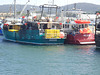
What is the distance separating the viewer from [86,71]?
24.9m

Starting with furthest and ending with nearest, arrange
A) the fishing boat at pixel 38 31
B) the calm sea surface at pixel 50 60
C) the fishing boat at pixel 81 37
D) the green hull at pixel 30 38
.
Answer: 1. the fishing boat at pixel 81 37
2. the green hull at pixel 30 38
3. the fishing boat at pixel 38 31
4. the calm sea surface at pixel 50 60

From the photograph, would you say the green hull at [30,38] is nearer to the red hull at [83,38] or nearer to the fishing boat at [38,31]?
the fishing boat at [38,31]

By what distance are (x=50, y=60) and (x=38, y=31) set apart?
10388 millimetres

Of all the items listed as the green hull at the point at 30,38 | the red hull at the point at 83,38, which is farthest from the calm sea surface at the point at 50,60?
the green hull at the point at 30,38

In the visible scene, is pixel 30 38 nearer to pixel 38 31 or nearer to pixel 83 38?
pixel 38 31

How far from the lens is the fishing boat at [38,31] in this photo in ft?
125

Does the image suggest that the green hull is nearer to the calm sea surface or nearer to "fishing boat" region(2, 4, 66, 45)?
"fishing boat" region(2, 4, 66, 45)

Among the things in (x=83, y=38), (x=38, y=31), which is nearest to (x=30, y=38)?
(x=38, y=31)

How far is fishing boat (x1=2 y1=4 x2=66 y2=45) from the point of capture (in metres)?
38.2

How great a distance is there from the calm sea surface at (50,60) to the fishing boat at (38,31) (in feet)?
5.24

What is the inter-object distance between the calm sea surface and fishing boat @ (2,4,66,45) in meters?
1.60

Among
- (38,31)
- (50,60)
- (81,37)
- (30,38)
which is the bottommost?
(50,60)

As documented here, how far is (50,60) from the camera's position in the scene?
94.7 ft

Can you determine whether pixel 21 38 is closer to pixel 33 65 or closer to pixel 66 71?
pixel 33 65
